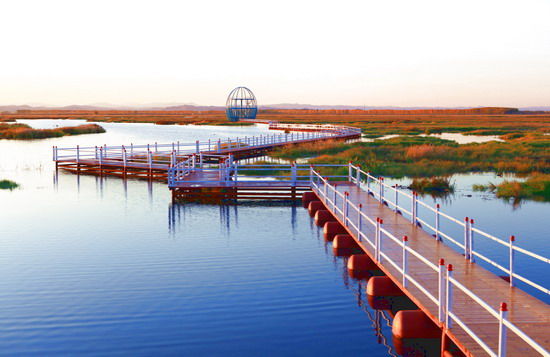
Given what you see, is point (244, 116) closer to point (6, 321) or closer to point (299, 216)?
point (299, 216)

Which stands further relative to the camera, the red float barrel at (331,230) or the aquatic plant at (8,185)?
the aquatic plant at (8,185)

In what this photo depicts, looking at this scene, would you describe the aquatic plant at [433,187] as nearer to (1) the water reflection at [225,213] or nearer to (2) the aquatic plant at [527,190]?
(2) the aquatic plant at [527,190]

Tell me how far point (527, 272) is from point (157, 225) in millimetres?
12294

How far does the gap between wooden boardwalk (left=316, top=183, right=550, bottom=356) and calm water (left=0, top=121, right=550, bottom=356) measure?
118 cm

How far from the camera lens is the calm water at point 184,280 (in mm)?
10625

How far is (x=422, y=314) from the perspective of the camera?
399 inches

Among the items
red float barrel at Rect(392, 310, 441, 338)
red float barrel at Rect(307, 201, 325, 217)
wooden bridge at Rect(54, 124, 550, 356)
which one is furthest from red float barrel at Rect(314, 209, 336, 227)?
red float barrel at Rect(392, 310, 441, 338)

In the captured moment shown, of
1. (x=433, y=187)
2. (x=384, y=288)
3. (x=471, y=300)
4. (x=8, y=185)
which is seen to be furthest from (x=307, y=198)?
(x=8, y=185)

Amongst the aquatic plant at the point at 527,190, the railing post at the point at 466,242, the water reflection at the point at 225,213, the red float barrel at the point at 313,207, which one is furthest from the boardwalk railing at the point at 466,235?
the aquatic plant at the point at 527,190

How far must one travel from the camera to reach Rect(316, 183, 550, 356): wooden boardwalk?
8.20 metres

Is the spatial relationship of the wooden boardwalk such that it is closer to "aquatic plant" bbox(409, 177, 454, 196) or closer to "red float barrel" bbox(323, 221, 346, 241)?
"red float barrel" bbox(323, 221, 346, 241)

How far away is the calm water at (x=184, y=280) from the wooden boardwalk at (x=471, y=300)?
3.88 feet

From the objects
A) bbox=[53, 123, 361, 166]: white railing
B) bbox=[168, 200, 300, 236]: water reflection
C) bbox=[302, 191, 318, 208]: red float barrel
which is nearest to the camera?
bbox=[168, 200, 300, 236]: water reflection

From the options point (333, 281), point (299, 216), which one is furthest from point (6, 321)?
point (299, 216)
